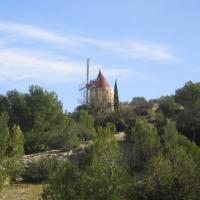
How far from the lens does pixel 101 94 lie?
274 ft

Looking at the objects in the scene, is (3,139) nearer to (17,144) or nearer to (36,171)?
(17,144)

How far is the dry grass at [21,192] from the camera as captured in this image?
3472 centimetres

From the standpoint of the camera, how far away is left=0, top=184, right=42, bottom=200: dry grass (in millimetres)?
34719

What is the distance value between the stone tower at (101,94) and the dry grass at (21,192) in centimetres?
3605

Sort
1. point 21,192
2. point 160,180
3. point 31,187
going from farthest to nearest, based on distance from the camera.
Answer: point 31,187 < point 21,192 < point 160,180

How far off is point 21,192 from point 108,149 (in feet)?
46.0

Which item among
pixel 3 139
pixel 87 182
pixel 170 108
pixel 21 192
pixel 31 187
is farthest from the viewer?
pixel 170 108

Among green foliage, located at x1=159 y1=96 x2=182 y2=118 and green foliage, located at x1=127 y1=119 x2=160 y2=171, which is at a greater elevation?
green foliage, located at x1=159 y1=96 x2=182 y2=118

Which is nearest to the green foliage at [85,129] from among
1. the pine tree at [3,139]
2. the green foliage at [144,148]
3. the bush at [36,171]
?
the bush at [36,171]

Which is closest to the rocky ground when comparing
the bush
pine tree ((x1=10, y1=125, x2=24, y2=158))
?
the bush

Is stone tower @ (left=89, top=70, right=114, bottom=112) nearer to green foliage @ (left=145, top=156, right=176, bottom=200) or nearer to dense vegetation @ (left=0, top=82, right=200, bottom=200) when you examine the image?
dense vegetation @ (left=0, top=82, right=200, bottom=200)

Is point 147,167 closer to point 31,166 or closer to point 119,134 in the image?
point 31,166

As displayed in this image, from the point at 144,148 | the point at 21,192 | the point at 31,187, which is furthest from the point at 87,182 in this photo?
the point at 31,187

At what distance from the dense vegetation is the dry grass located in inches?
42.8
